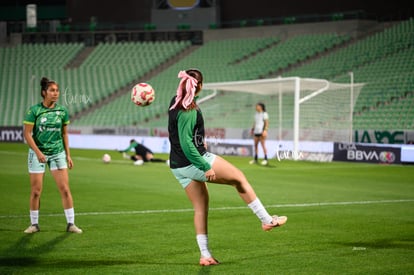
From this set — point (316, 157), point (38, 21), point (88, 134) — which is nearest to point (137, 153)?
point (316, 157)

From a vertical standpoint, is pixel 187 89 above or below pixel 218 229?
above

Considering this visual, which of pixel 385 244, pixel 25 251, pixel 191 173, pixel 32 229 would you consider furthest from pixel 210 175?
pixel 32 229

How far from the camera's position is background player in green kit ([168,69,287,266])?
8734 millimetres

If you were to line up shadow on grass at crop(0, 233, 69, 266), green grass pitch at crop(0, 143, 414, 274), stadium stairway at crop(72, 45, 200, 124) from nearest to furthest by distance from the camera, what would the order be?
green grass pitch at crop(0, 143, 414, 274)
shadow on grass at crop(0, 233, 69, 266)
stadium stairway at crop(72, 45, 200, 124)

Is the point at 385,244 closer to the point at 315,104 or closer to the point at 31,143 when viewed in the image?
the point at 31,143

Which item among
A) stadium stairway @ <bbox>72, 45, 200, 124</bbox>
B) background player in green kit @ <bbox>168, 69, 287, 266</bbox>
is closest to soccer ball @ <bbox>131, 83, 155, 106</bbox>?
background player in green kit @ <bbox>168, 69, 287, 266</bbox>

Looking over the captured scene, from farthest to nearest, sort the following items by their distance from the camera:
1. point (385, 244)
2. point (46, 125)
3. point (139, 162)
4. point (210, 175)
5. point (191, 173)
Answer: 1. point (139, 162)
2. point (46, 125)
3. point (385, 244)
4. point (191, 173)
5. point (210, 175)

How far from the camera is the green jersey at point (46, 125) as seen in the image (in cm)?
1162

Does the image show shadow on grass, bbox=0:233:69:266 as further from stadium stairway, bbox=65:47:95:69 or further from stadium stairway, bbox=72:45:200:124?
stadium stairway, bbox=65:47:95:69

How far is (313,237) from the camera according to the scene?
11227 millimetres

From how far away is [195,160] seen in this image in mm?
8711

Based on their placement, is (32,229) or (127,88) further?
(127,88)

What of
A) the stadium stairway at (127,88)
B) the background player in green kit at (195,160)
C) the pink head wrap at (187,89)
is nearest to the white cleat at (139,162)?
the stadium stairway at (127,88)

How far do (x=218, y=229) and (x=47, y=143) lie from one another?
9.42 feet
